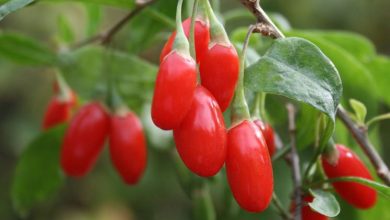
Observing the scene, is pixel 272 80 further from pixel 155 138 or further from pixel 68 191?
pixel 68 191

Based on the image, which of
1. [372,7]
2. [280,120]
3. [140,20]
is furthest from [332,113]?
[372,7]

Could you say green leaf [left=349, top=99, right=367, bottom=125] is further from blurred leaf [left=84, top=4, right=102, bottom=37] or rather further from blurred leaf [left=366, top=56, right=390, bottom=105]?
blurred leaf [left=84, top=4, right=102, bottom=37]

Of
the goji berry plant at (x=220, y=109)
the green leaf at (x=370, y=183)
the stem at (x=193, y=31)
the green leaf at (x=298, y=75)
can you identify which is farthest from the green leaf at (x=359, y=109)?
the stem at (x=193, y=31)

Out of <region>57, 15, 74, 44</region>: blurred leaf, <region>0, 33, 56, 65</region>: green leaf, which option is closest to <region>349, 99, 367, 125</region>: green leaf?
<region>0, 33, 56, 65</region>: green leaf

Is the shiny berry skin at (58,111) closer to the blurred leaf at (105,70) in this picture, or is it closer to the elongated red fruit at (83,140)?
the blurred leaf at (105,70)

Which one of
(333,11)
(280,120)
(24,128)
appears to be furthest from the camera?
(333,11)

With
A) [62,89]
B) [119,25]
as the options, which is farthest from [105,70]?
[119,25]
